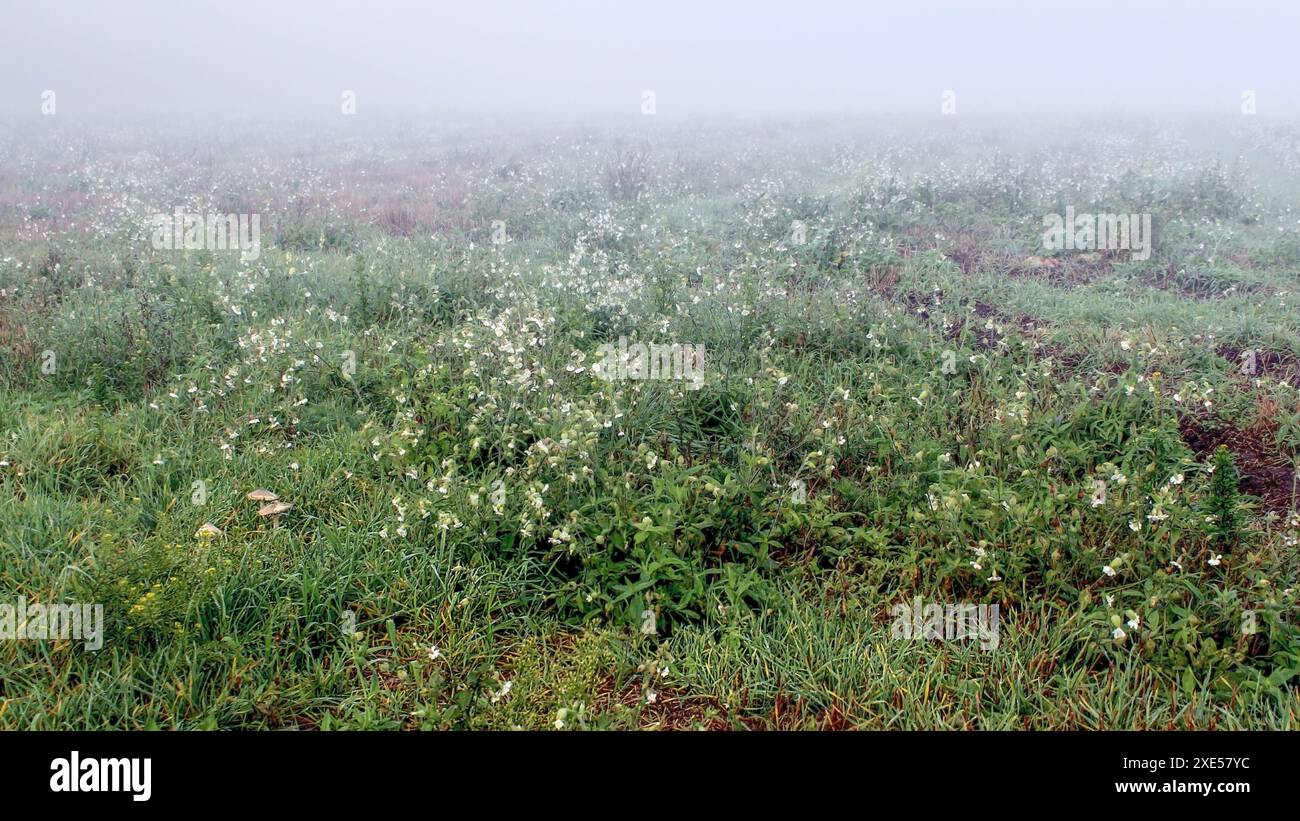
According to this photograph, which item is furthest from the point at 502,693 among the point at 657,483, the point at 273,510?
the point at 273,510

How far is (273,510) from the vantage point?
4.12m

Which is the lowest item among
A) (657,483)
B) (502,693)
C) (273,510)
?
(502,693)

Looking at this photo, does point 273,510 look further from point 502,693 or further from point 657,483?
point 657,483

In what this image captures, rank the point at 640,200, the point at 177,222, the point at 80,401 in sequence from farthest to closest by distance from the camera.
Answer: the point at 640,200 < the point at 177,222 < the point at 80,401

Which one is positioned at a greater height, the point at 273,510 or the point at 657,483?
the point at 657,483

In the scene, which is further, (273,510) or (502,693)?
(273,510)

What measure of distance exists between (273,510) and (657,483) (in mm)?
2076

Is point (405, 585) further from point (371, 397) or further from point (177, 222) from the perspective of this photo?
point (177, 222)

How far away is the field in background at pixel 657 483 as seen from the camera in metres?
3.14

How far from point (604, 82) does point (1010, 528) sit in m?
49.1

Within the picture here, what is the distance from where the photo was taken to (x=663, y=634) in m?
3.57

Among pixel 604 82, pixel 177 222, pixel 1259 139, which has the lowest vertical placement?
pixel 177 222
